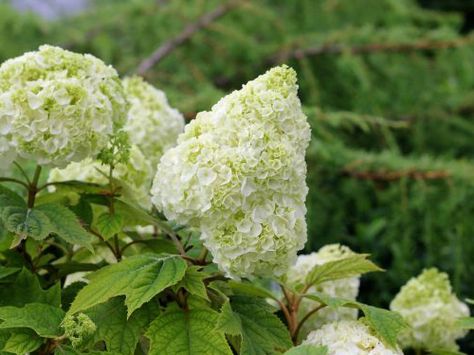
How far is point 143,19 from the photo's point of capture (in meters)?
4.81

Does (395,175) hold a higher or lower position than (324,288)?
lower

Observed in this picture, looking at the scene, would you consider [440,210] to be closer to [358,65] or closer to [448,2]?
[358,65]

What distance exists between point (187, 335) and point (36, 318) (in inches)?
10.3

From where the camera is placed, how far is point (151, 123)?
7.14 ft

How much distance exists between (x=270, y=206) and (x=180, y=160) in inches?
7.6

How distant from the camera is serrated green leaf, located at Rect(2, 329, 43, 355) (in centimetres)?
138

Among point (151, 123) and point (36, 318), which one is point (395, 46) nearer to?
point (151, 123)

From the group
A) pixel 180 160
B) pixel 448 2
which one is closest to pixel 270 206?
pixel 180 160

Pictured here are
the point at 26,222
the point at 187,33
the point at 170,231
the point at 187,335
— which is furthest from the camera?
the point at 187,33

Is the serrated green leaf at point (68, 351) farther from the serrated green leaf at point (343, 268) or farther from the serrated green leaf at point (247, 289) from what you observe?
the serrated green leaf at point (343, 268)

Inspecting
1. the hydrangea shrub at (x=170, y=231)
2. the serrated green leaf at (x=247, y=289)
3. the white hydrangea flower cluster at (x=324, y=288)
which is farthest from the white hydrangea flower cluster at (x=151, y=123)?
the serrated green leaf at (x=247, y=289)

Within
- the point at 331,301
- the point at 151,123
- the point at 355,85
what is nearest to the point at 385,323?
the point at 331,301

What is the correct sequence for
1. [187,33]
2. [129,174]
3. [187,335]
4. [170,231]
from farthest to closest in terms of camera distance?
[187,33], [129,174], [170,231], [187,335]

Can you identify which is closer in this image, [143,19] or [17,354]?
[17,354]
